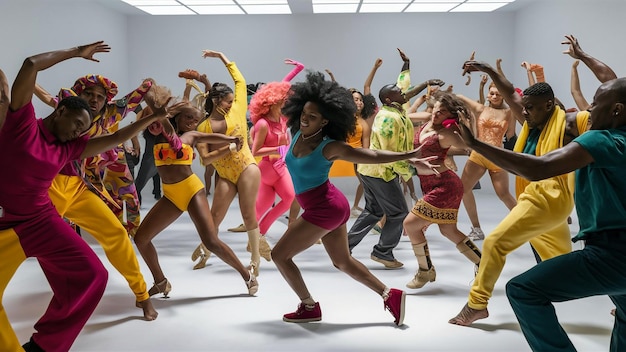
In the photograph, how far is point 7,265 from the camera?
9.32ft

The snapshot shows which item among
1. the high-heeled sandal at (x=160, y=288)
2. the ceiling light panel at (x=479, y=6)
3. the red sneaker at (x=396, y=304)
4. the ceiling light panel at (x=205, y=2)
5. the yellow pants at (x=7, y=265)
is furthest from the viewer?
the ceiling light panel at (x=479, y=6)

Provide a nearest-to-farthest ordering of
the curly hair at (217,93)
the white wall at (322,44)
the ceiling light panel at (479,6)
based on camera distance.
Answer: the curly hair at (217,93)
the ceiling light panel at (479,6)
the white wall at (322,44)

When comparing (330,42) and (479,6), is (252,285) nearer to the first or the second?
(330,42)

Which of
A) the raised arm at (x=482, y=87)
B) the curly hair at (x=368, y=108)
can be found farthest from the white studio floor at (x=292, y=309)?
the raised arm at (x=482, y=87)

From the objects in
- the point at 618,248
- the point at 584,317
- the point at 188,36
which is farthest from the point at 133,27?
the point at 618,248

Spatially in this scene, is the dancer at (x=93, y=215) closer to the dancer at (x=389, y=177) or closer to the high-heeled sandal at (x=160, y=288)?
the high-heeled sandal at (x=160, y=288)

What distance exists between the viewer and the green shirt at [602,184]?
2352mm

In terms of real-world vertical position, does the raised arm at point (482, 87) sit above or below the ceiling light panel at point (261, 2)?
below

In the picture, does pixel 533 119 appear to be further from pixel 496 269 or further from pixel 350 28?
pixel 350 28

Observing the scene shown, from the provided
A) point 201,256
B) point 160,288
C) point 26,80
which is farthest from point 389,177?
point 26,80

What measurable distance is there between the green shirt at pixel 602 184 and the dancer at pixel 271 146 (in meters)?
3.30

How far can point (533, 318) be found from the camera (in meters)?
2.58

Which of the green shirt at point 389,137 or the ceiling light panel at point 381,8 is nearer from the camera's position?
the green shirt at point 389,137

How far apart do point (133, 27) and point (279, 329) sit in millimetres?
9121
